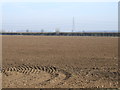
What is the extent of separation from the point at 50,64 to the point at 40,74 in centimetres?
332

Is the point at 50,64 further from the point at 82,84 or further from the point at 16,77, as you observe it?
the point at 82,84

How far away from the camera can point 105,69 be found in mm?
14891

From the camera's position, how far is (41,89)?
995 cm

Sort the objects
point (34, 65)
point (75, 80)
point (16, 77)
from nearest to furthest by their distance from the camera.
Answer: point (75, 80)
point (16, 77)
point (34, 65)

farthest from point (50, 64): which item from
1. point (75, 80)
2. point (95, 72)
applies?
point (75, 80)

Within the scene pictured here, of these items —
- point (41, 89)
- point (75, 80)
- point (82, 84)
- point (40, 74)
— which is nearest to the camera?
point (41, 89)

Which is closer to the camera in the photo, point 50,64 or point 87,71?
point 87,71

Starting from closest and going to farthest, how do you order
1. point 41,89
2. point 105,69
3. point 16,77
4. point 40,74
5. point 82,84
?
point 41,89 < point 82,84 < point 16,77 < point 40,74 < point 105,69

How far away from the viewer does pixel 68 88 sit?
33.0 feet

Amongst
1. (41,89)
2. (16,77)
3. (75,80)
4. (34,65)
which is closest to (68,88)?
(41,89)

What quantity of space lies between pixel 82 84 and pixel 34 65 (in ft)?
20.3

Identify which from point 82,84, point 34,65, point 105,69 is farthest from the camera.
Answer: point 34,65

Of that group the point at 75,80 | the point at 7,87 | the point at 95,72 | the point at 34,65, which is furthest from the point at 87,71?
the point at 7,87

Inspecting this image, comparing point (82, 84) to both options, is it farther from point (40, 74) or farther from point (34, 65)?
point (34, 65)
